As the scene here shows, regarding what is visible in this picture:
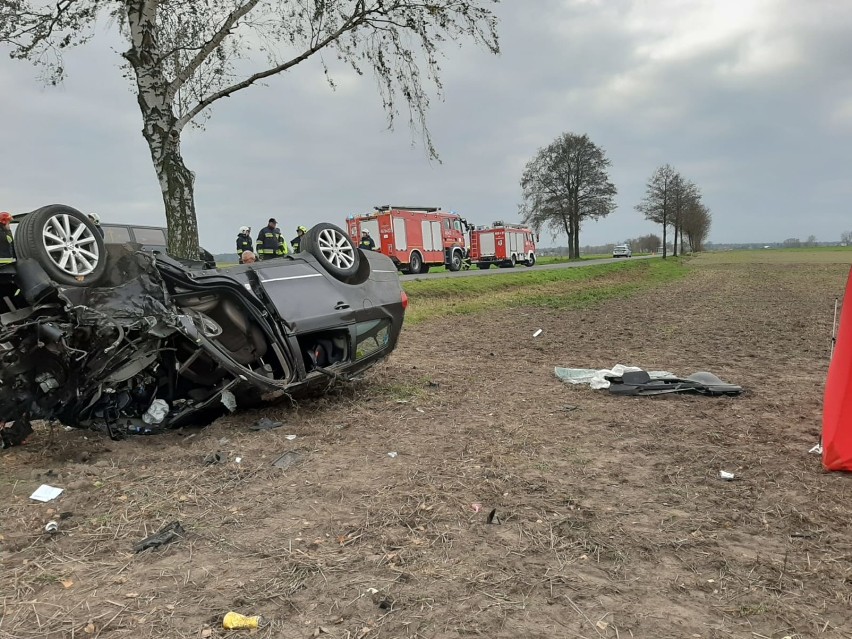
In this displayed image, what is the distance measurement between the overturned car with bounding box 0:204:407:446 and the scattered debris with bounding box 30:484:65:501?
68 cm

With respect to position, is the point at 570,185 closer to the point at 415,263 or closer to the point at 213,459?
the point at 415,263

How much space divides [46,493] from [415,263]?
2206cm

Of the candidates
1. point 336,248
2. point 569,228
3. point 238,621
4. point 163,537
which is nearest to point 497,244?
point 569,228

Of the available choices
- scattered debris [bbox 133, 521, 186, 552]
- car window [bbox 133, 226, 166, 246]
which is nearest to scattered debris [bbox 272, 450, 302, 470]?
scattered debris [bbox 133, 521, 186, 552]

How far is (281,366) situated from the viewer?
181 inches

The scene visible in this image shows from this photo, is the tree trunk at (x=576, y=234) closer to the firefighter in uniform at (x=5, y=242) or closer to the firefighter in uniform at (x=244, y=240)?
the firefighter in uniform at (x=244, y=240)

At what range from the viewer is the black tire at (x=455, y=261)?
91.6ft

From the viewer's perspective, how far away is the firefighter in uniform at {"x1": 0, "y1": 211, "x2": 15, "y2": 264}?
4.12 metres

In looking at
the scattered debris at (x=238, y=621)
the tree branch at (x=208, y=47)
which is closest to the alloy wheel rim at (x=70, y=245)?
the scattered debris at (x=238, y=621)

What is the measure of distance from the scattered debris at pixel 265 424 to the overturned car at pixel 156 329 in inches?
7.7

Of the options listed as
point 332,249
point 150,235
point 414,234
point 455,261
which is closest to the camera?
point 332,249

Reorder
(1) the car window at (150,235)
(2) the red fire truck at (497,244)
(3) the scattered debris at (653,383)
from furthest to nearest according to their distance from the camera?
(2) the red fire truck at (497,244), (1) the car window at (150,235), (3) the scattered debris at (653,383)

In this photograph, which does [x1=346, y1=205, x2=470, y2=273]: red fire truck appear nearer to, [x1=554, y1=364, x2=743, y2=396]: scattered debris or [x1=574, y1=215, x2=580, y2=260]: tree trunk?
[x1=554, y1=364, x2=743, y2=396]: scattered debris

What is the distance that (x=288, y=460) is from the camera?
3869mm
